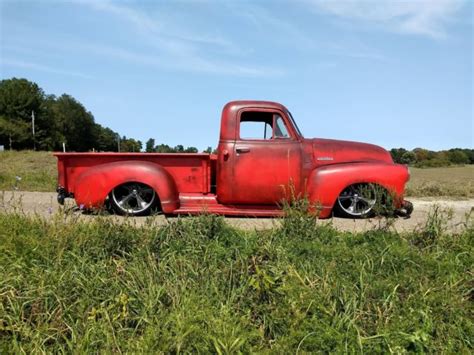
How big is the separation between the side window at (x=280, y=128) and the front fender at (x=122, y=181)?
1.91 meters

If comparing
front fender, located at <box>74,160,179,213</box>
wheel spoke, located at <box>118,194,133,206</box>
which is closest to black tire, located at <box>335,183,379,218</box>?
front fender, located at <box>74,160,179,213</box>

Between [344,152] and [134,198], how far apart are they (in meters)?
3.55

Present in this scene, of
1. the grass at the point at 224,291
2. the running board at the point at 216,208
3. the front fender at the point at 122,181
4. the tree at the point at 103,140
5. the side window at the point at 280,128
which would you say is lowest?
the grass at the point at 224,291

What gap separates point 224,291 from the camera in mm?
3455

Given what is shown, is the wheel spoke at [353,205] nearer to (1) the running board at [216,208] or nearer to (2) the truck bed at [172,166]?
(1) the running board at [216,208]

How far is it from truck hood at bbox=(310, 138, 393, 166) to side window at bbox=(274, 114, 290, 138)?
19.6 inches

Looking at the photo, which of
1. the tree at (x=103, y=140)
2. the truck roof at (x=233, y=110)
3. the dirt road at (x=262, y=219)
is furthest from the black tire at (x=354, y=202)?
the tree at (x=103, y=140)

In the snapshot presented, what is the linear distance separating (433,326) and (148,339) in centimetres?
200

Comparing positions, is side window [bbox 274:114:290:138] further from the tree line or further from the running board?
the tree line

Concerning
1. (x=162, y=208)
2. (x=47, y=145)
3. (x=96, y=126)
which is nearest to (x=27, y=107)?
(x=47, y=145)

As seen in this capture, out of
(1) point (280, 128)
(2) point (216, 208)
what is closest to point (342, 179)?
(1) point (280, 128)

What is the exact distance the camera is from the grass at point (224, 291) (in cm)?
286

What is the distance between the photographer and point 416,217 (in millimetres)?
7242

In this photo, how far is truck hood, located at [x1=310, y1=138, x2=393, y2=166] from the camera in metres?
6.89
